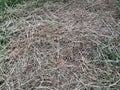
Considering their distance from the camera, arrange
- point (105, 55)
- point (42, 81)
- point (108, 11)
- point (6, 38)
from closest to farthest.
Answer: point (42, 81), point (105, 55), point (6, 38), point (108, 11)

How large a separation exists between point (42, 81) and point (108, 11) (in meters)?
1.07

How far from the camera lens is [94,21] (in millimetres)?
2732

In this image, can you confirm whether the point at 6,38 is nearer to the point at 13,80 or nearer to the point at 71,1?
the point at 13,80

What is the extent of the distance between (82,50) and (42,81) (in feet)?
1.51

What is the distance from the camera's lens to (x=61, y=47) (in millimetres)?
2441

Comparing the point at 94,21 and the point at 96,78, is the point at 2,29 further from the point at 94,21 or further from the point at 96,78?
the point at 96,78

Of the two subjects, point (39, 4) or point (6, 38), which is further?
point (39, 4)

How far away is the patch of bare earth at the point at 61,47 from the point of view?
219 centimetres

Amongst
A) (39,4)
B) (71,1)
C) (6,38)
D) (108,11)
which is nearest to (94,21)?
(108,11)

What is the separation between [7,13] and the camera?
9.59ft

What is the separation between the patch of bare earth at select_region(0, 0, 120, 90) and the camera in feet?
7.19

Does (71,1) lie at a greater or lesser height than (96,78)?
greater

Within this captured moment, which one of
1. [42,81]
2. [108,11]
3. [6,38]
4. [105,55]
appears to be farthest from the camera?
[108,11]

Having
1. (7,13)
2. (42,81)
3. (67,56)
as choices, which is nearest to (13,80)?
(42,81)
